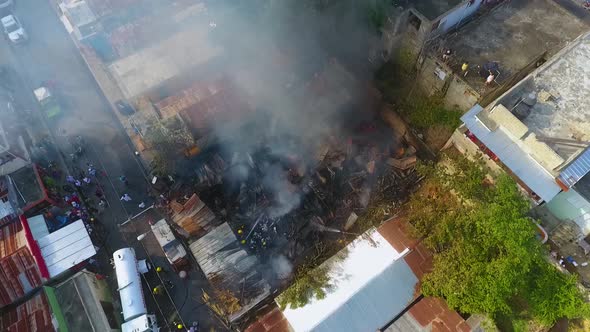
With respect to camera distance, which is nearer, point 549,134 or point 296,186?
point 549,134

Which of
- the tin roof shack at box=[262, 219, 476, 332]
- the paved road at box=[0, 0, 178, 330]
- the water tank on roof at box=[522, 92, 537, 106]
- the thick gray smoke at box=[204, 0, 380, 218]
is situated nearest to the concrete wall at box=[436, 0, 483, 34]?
the thick gray smoke at box=[204, 0, 380, 218]

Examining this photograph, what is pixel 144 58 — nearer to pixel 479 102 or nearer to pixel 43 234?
pixel 43 234

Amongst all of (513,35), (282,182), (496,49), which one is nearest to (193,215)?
(282,182)

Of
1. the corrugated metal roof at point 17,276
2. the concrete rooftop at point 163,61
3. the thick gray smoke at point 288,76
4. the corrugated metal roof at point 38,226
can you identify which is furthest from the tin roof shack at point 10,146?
the thick gray smoke at point 288,76

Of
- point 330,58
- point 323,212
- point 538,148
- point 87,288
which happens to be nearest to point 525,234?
point 538,148

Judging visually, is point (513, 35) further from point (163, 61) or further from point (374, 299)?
point (163, 61)

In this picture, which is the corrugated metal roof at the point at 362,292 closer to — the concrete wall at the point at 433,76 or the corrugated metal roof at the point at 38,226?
the concrete wall at the point at 433,76
